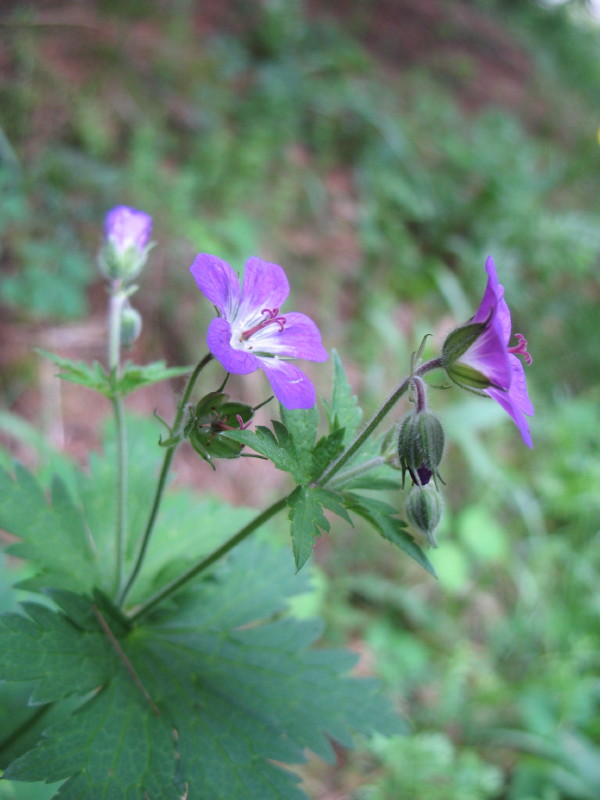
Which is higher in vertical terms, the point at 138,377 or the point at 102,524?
the point at 138,377

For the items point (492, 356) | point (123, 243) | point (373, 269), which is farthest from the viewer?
point (373, 269)

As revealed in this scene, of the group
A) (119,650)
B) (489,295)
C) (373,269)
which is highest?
(489,295)

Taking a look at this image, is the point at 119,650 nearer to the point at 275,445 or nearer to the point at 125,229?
the point at 275,445

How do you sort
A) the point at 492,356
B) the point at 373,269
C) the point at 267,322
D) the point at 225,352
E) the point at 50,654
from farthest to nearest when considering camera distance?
the point at 373,269
the point at 267,322
the point at 50,654
the point at 492,356
the point at 225,352

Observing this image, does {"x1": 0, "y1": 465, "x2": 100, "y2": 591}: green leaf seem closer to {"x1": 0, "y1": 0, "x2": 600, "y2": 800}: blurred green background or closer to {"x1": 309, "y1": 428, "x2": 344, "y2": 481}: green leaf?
{"x1": 309, "y1": 428, "x2": 344, "y2": 481}: green leaf

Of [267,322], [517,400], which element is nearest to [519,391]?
[517,400]

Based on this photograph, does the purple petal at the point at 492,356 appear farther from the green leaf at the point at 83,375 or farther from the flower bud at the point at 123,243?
the flower bud at the point at 123,243

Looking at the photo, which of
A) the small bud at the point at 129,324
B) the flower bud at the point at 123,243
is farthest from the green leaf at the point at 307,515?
the flower bud at the point at 123,243

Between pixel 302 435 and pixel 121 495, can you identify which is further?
pixel 121 495

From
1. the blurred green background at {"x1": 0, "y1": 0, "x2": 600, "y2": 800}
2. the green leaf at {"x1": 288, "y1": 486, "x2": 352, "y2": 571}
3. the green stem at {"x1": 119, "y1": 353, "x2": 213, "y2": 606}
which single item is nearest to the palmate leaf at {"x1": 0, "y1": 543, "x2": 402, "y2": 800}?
the green stem at {"x1": 119, "y1": 353, "x2": 213, "y2": 606}
